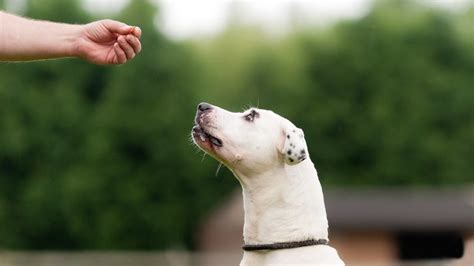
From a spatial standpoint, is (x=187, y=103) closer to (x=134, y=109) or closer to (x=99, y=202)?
(x=134, y=109)

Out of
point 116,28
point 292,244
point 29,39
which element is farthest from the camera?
point 292,244

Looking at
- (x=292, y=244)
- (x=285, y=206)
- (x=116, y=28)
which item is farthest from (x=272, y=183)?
(x=116, y=28)

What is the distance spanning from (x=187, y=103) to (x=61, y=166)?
22.6 feet

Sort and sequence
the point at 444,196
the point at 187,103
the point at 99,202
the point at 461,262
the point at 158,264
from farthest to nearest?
the point at 187,103 < the point at 99,202 < the point at 444,196 < the point at 158,264 < the point at 461,262

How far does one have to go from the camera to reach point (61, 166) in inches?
2304

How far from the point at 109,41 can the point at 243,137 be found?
1742 millimetres

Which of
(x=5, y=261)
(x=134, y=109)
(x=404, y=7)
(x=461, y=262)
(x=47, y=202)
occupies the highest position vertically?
Result: (x=404, y=7)

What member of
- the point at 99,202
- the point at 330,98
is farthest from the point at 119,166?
the point at 330,98

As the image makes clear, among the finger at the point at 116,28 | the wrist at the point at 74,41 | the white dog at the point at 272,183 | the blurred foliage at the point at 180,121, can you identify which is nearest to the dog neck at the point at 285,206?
the white dog at the point at 272,183

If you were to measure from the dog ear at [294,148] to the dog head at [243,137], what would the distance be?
0.44 feet

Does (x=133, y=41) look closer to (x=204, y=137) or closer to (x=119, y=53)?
(x=119, y=53)

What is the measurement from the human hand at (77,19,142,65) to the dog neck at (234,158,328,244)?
1.68 meters

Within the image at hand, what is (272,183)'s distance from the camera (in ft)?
29.5

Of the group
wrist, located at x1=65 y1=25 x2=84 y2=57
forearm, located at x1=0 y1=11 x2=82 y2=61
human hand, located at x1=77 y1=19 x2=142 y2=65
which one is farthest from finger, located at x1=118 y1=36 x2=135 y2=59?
forearm, located at x1=0 y1=11 x2=82 y2=61
